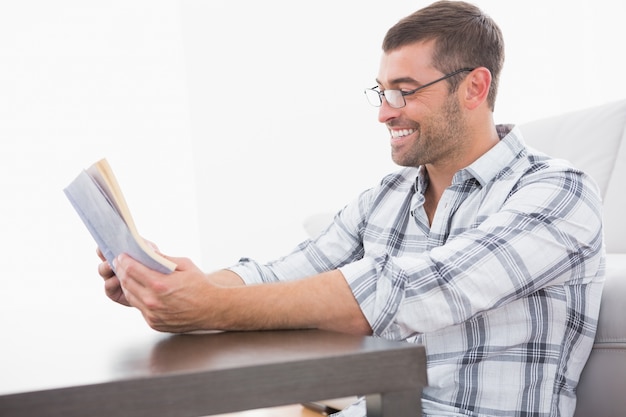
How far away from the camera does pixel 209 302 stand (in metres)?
0.93

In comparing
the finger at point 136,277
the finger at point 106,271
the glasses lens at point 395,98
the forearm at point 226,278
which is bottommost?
the forearm at point 226,278

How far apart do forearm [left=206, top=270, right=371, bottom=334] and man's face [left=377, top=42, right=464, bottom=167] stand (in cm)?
52

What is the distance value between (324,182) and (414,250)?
116 inches

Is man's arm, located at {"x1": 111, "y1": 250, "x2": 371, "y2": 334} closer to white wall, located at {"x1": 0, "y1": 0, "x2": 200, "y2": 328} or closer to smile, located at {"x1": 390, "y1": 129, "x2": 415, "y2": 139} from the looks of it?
smile, located at {"x1": 390, "y1": 129, "x2": 415, "y2": 139}

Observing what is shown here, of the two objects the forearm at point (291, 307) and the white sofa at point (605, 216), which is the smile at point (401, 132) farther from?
the forearm at point (291, 307)

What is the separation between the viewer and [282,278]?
1.48 meters

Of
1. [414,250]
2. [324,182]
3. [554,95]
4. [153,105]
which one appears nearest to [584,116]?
[414,250]

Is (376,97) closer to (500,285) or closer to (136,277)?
(500,285)

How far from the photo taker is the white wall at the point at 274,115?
4.32 meters

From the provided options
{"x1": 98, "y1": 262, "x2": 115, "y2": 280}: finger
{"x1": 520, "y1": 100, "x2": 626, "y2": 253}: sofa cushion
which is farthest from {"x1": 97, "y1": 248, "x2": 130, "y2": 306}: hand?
{"x1": 520, "y1": 100, "x2": 626, "y2": 253}: sofa cushion

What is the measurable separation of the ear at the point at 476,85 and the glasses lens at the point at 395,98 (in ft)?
0.42

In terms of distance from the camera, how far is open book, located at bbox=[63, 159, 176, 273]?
0.90 meters

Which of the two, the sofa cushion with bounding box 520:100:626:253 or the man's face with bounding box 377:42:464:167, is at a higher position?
the man's face with bounding box 377:42:464:167

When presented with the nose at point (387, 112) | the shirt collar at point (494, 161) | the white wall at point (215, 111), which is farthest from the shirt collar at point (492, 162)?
the white wall at point (215, 111)
